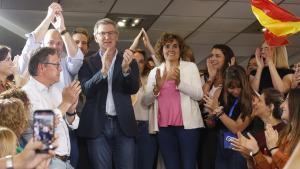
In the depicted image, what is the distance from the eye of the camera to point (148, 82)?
3.77 metres

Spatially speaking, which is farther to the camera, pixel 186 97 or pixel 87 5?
pixel 87 5

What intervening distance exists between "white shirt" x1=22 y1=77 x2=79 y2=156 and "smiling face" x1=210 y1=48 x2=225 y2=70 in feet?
4.41

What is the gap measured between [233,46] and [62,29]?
17.2ft

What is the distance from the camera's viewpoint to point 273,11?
3.75m

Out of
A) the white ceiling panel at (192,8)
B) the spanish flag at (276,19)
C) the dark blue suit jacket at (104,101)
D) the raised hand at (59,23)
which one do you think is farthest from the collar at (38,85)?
the white ceiling panel at (192,8)

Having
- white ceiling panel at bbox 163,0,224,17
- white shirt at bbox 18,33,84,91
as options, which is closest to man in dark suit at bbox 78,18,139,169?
white shirt at bbox 18,33,84,91

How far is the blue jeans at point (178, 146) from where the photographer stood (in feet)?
11.4

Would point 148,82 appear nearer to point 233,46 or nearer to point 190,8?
point 190,8

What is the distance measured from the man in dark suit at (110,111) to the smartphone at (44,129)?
1546 millimetres

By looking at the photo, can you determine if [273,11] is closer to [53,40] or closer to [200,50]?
[53,40]

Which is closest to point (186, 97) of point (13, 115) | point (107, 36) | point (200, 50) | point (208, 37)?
point (107, 36)

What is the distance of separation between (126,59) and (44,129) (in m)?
1.60

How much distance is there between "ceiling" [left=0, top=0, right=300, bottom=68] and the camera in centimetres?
590

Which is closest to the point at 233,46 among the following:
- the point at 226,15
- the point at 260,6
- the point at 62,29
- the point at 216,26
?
the point at 216,26
